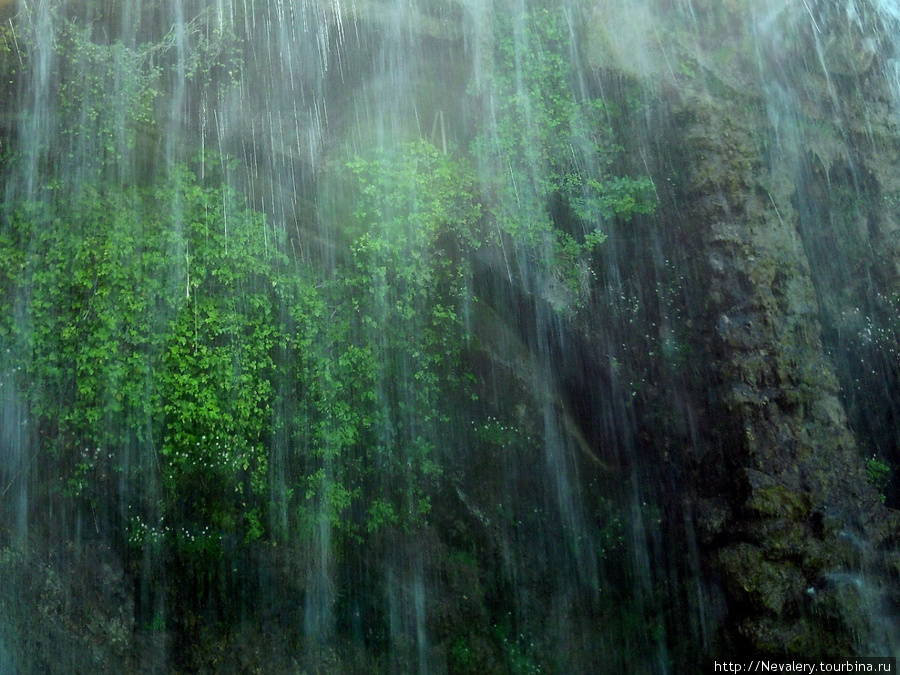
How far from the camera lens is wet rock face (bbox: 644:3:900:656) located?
19.7 feet

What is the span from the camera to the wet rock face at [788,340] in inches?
236

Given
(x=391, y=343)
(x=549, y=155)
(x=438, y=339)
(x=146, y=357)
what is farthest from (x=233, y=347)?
(x=549, y=155)

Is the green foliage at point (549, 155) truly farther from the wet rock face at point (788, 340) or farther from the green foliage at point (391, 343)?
the wet rock face at point (788, 340)

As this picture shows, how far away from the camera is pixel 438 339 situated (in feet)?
25.6

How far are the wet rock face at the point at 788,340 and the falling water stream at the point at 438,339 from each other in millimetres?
38

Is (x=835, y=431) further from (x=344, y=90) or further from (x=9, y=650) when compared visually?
(x=9, y=650)

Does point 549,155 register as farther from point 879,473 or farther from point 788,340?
point 879,473

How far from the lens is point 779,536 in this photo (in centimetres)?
606

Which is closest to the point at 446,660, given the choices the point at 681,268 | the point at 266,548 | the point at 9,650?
the point at 266,548

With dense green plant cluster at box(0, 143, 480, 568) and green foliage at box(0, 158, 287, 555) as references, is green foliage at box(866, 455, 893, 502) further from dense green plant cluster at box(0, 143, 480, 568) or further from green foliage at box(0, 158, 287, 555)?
green foliage at box(0, 158, 287, 555)

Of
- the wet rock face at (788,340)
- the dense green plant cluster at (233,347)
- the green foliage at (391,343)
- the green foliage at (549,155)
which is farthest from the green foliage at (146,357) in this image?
the wet rock face at (788,340)

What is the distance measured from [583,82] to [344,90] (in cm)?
281

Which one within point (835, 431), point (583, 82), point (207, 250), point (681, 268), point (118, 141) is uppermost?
point (583, 82)

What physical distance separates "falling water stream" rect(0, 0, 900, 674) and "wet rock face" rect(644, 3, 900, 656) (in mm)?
38
